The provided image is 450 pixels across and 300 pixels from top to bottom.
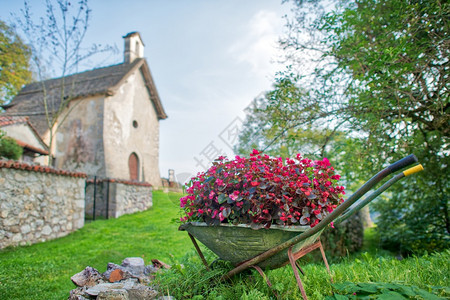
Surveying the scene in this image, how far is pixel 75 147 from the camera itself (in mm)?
11453

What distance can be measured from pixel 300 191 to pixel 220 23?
11.5ft

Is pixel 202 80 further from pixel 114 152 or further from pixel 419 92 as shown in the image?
pixel 114 152

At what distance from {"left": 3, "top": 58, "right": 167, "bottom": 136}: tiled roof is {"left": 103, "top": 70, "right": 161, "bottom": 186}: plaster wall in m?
0.33

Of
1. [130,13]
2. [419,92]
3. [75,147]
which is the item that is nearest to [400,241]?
[419,92]

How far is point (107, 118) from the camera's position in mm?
11328

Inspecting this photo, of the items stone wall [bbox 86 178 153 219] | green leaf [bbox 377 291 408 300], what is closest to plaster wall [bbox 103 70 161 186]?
stone wall [bbox 86 178 153 219]

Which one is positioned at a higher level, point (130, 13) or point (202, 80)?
point (130, 13)

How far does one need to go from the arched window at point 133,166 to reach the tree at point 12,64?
5.32m

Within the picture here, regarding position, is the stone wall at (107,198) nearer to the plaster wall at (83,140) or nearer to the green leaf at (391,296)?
the plaster wall at (83,140)

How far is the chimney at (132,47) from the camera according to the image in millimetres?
13609

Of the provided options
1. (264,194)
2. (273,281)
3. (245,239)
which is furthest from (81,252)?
(264,194)

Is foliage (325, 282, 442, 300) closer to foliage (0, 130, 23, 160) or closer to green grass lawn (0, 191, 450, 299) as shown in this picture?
green grass lawn (0, 191, 450, 299)

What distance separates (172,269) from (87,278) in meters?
0.70

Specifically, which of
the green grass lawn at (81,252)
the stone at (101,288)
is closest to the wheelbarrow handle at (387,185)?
the green grass lawn at (81,252)
